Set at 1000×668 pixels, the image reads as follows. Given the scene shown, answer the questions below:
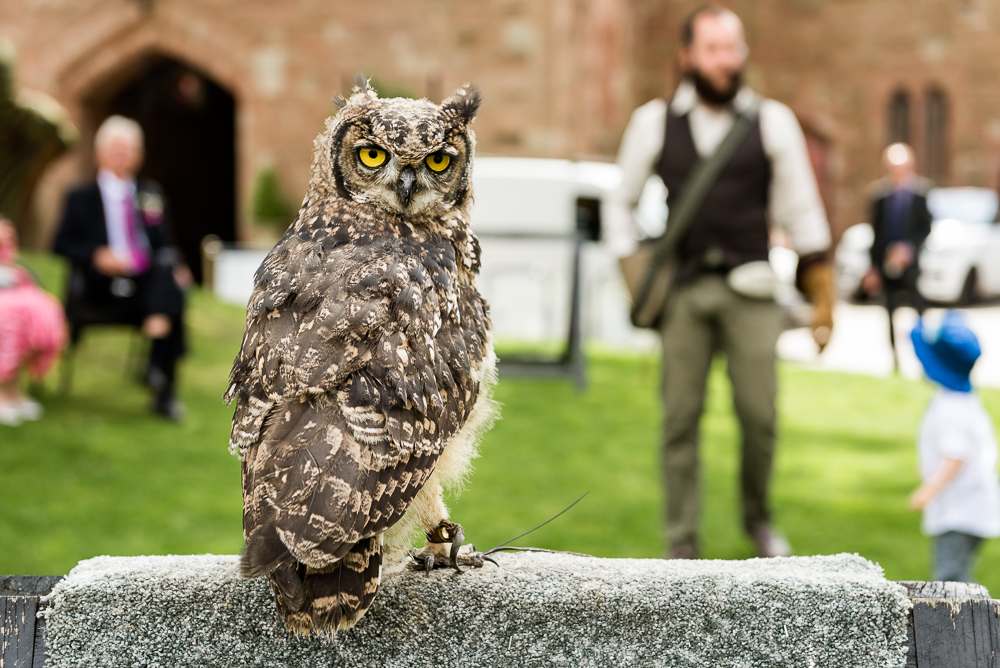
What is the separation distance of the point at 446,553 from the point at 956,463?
8.34ft

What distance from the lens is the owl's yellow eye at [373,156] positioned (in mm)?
2162

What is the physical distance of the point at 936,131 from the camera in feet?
87.5

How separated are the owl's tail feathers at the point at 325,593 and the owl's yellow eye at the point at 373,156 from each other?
849 millimetres

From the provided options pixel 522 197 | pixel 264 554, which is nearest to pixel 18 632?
pixel 264 554

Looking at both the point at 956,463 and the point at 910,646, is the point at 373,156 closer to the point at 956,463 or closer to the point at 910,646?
the point at 910,646

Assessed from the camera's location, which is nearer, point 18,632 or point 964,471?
point 18,632

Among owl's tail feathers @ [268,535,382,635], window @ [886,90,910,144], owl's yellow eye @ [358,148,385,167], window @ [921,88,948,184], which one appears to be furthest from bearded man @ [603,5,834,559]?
window @ [921,88,948,184]

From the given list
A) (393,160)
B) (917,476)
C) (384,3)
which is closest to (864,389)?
(917,476)

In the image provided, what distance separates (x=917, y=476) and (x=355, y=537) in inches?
254

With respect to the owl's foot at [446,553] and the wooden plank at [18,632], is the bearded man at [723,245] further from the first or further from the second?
the wooden plank at [18,632]

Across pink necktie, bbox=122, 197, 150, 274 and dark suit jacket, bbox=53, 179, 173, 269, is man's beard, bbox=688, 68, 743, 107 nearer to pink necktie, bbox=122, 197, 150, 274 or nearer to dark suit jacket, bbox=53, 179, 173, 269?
pink necktie, bbox=122, 197, 150, 274

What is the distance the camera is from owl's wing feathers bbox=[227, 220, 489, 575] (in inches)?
68.2

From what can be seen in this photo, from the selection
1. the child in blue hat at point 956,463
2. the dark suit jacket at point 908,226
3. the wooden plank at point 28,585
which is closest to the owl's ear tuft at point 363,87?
the wooden plank at point 28,585

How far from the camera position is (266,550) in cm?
171
